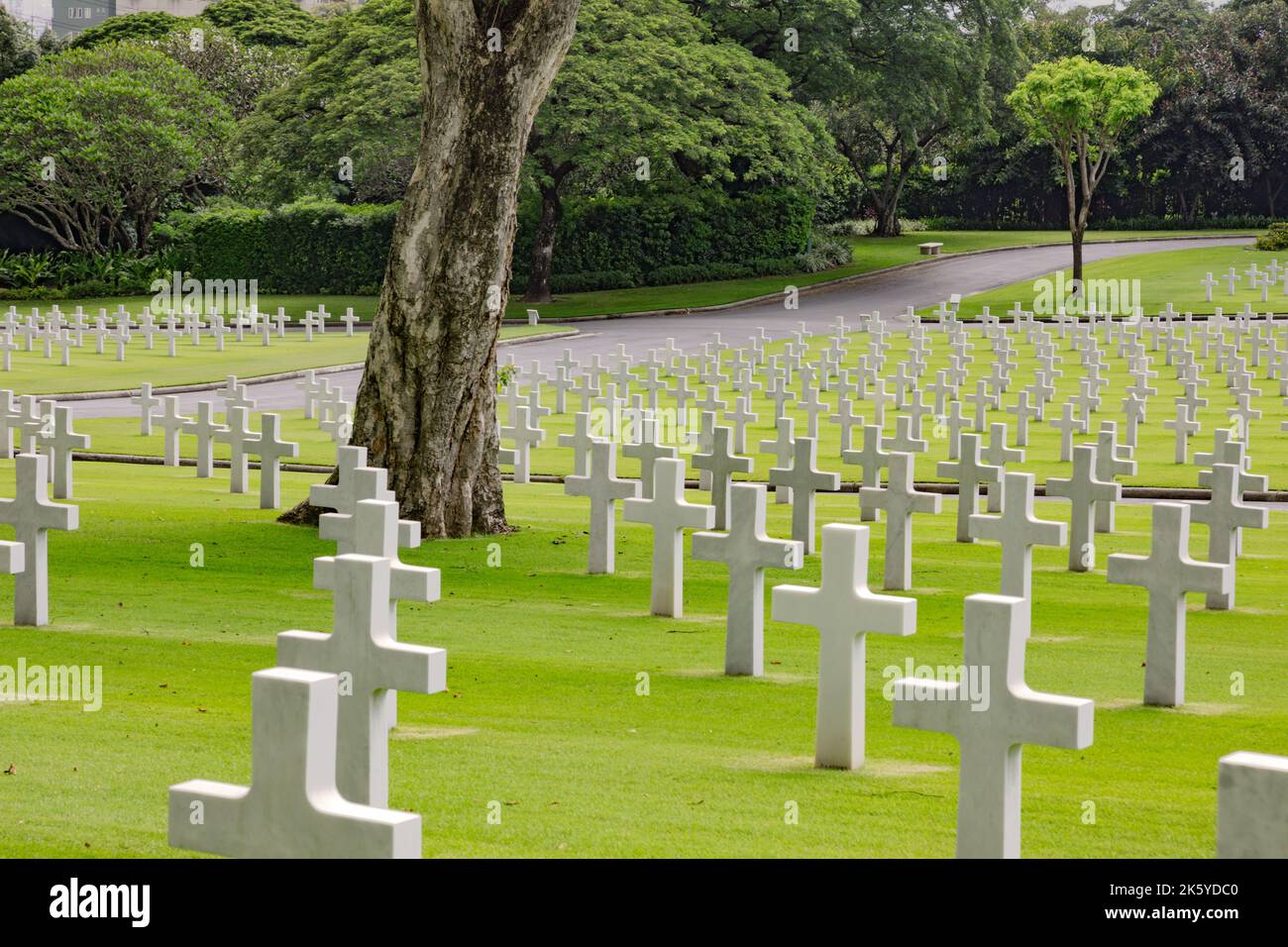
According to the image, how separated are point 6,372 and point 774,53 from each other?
2752cm

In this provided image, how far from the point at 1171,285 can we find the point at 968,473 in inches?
1486

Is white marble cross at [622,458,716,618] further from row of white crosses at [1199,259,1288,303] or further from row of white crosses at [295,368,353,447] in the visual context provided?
row of white crosses at [1199,259,1288,303]

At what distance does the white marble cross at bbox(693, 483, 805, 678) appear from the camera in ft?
27.6

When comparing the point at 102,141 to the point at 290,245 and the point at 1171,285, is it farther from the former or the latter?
the point at 1171,285

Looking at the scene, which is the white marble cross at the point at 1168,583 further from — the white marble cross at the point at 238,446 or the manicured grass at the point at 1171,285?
the manicured grass at the point at 1171,285

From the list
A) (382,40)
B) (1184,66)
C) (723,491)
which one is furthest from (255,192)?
(1184,66)

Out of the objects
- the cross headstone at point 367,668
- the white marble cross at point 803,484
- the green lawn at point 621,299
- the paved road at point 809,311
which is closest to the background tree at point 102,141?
the green lawn at point 621,299

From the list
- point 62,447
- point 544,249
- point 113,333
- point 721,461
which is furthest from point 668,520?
point 544,249

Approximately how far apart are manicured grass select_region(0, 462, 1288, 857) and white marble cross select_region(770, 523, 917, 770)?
0.15m

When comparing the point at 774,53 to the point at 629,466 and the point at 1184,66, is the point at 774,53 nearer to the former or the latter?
the point at 1184,66

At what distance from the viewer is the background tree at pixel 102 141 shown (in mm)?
51469

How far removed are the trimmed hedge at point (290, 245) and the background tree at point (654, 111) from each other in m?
6.45

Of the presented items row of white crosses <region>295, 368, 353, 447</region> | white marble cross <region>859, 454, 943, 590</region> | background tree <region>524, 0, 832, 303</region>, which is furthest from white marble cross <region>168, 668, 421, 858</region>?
background tree <region>524, 0, 832, 303</region>
